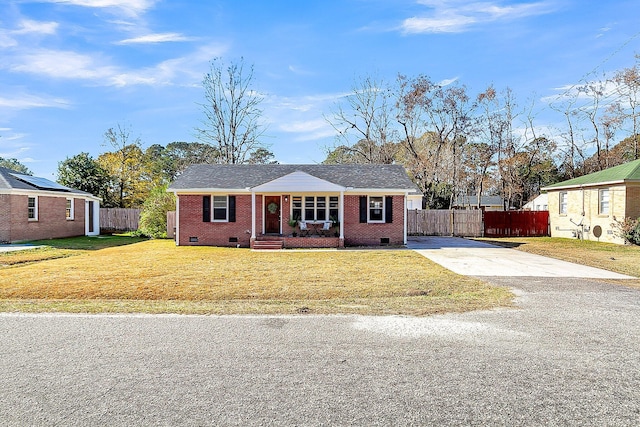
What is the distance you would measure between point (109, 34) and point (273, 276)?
11.6 meters

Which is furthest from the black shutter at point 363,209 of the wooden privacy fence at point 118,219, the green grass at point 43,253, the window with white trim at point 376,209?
the wooden privacy fence at point 118,219

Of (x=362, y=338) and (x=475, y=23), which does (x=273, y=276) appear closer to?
(x=362, y=338)

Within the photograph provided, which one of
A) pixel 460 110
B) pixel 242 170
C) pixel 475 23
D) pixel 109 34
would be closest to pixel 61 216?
pixel 242 170

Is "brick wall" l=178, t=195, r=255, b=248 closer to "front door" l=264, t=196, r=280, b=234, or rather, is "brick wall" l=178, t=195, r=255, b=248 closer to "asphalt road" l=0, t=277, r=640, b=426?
"front door" l=264, t=196, r=280, b=234

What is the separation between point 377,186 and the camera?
19.1 m

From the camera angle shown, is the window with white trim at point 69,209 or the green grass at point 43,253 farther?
the window with white trim at point 69,209

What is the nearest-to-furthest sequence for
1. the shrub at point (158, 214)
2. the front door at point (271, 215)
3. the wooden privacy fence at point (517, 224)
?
the front door at point (271, 215) < the shrub at point (158, 214) < the wooden privacy fence at point (517, 224)

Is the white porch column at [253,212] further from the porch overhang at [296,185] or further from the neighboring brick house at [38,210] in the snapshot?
the neighboring brick house at [38,210]

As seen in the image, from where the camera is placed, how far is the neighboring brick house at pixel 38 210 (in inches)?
762

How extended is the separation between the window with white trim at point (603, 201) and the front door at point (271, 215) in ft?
55.6

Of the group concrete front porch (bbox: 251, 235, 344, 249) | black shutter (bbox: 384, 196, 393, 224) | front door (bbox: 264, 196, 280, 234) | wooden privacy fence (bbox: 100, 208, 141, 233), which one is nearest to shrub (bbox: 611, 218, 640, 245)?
black shutter (bbox: 384, 196, 393, 224)

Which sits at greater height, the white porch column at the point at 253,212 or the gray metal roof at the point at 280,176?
the gray metal roof at the point at 280,176

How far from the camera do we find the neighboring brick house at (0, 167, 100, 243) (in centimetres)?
1934

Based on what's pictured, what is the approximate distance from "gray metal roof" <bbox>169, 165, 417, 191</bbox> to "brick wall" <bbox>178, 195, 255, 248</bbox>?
734 mm
